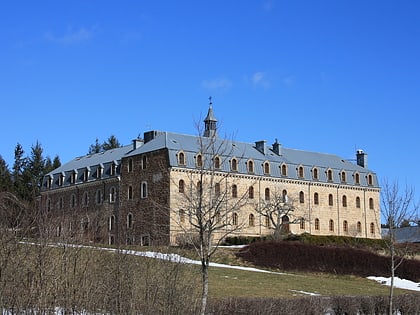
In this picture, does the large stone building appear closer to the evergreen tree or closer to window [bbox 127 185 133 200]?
window [bbox 127 185 133 200]

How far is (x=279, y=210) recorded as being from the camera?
62.1m

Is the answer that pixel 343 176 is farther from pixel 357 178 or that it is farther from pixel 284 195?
pixel 284 195

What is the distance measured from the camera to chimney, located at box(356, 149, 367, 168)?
7592 centimetres

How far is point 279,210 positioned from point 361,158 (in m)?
18.2

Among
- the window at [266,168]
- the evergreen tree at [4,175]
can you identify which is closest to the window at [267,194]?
the window at [266,168]

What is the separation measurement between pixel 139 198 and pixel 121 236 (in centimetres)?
4617

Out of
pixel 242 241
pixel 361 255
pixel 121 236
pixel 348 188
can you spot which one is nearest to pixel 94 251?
pixel 121 236

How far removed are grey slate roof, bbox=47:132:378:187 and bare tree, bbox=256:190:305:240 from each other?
2.36 m

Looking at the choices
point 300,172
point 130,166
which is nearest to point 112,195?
point 130,166

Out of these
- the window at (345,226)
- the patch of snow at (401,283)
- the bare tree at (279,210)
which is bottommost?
the patch of snow at (401,283)

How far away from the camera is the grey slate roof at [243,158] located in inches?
2381

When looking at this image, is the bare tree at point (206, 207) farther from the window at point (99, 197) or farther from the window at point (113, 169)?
the window at point (99, 197)

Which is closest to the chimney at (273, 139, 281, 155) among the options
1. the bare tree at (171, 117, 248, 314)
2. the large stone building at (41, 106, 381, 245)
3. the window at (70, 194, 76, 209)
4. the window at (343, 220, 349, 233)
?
the large stone building at (41, 106, 381, 245)

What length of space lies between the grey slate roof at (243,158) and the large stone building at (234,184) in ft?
0.30
